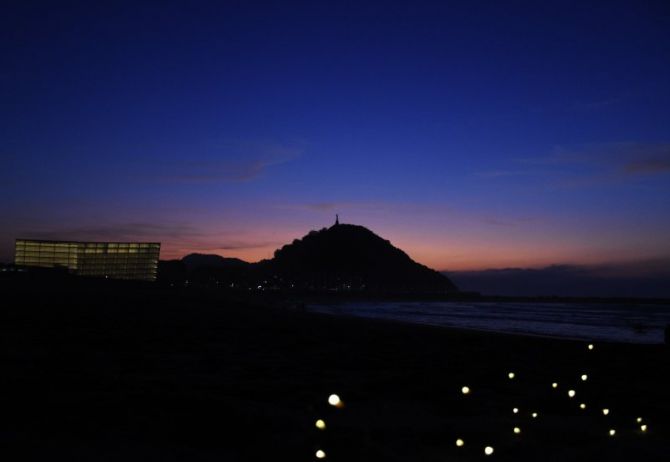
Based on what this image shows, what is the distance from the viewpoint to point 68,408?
19.0 feet

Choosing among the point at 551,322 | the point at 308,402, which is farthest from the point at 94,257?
the point at 308,402

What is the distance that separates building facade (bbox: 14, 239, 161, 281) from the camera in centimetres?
11175

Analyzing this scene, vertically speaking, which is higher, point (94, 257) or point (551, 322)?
point (94, 257)

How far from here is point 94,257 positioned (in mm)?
118812

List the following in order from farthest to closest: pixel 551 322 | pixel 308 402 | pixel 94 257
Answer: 1. pixel 94 257
2. pixel 551 322
3. pixel 308 402

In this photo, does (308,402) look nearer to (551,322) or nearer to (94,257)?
(551,322)

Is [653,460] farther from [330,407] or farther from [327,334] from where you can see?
[327,334]

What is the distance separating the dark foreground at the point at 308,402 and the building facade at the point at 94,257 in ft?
353

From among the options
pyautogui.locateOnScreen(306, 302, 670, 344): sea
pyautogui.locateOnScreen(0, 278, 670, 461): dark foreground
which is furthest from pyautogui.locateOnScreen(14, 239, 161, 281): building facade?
pyautogui.locateOnScreen(0, 278, 670, 461): dark foreground

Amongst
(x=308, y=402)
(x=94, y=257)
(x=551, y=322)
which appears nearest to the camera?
(x=308, y=402)

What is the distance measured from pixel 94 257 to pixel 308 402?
124680mm

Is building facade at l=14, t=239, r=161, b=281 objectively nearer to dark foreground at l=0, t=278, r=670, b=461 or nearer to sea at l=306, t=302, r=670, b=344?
sea at l=306, t=302, r=670, b=344

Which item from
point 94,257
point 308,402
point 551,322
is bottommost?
point 551,322

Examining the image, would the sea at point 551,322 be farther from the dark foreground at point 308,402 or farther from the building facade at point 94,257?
the building facade at point 94,257
